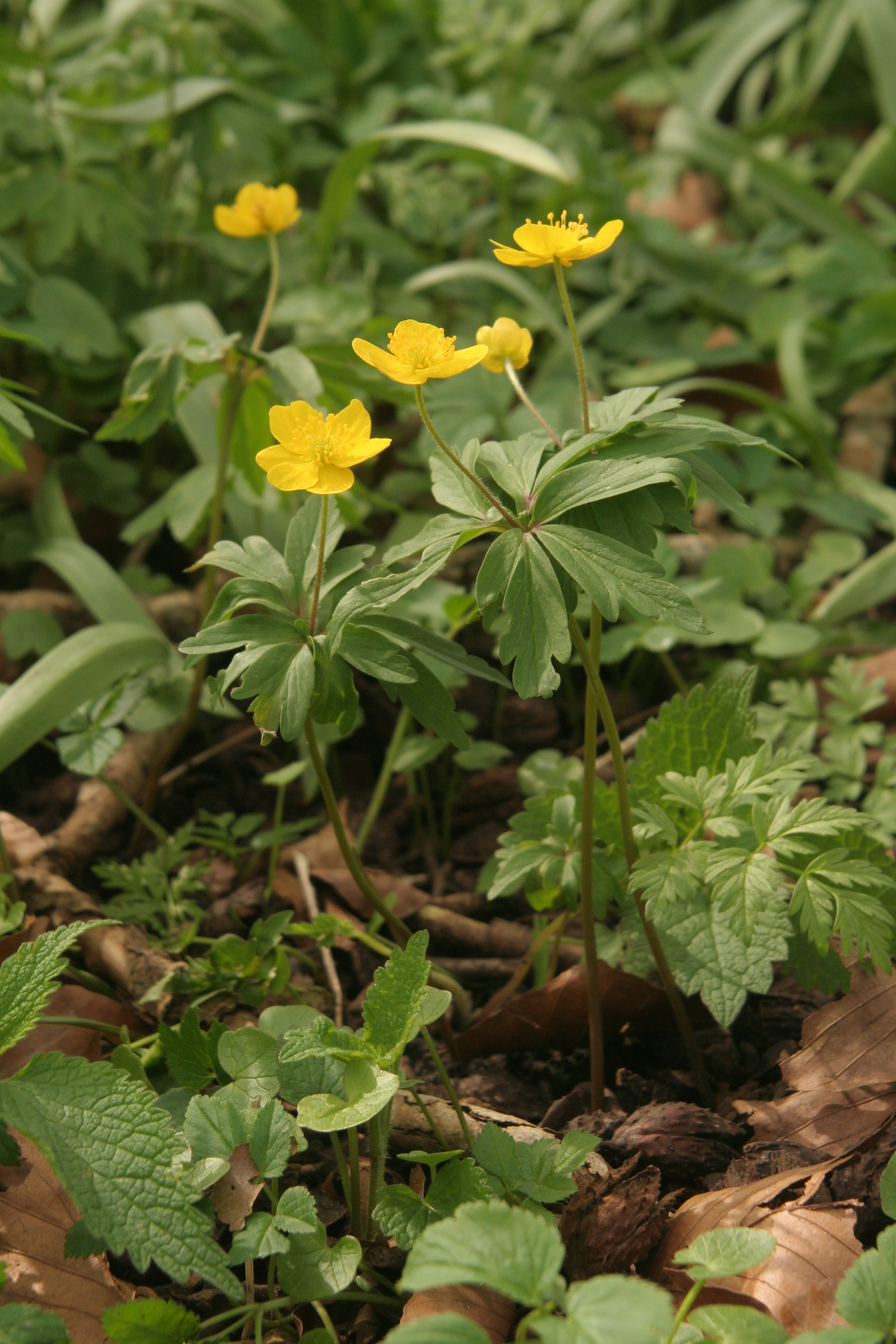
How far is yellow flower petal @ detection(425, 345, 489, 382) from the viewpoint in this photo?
1040 mm

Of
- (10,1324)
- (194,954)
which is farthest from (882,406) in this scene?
(10,1324)

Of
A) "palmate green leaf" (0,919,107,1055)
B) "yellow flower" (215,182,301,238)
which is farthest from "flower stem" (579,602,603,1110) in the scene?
"yellow flower" (215,182,301,238)

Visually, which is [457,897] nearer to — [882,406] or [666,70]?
[882,406]

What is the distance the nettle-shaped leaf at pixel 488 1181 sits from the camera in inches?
41.3

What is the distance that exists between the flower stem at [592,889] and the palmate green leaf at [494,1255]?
39 cm

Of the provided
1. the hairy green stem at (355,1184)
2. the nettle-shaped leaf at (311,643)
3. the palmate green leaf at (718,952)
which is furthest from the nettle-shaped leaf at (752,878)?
the hairy green stem at (355,1184)

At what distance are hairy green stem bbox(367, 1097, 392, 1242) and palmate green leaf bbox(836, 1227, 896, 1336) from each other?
1.54 ft

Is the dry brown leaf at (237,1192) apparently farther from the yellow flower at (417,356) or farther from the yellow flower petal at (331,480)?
the yellow flower at (417,356)

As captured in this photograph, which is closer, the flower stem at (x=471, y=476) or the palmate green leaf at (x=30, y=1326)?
the palmate green leaf at (x=30, y=1326)

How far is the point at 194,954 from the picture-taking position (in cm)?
155

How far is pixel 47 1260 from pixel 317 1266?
0.98 ft

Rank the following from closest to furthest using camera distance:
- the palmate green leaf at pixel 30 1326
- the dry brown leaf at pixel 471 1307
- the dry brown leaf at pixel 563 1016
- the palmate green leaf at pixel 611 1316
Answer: the palmate green leaf at pixel 611 1316, the palmate green leaf at pixel 30 1326, the dry brown leaf at pixel 471 1307, the dry brown leaf at pixel 563 1016

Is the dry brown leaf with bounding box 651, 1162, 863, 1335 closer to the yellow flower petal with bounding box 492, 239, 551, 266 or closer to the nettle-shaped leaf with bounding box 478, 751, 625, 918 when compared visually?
the nettle-shaped leaf with bounding box 478, 751, 625, 918

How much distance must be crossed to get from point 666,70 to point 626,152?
272 mm
